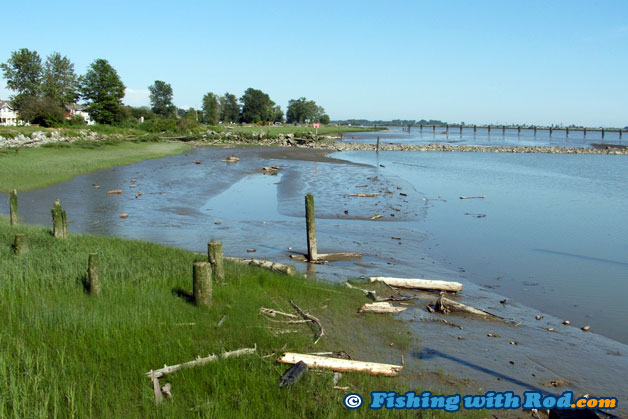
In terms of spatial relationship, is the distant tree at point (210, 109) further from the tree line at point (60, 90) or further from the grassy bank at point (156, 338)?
the grassy bank at point (156, 338)

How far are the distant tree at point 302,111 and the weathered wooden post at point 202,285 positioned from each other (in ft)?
589

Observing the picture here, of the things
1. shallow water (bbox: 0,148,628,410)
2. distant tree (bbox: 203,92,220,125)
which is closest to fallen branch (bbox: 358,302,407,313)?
shallow water (bbox: 0,148,628,410)

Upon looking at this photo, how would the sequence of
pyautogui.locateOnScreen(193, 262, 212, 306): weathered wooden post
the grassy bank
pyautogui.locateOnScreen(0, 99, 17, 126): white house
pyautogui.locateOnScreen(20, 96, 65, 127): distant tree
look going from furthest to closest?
pyautogui.locateOnScreen(0, 99, 17, 126): white house → pyautogui.locateOnScreen(20, 96, 65, 127): distant tree → pyautogui.locateOnScreen(193, 262, 212, 306): weathered wooden post → the grassy bank

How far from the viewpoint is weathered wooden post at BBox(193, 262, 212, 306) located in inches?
333

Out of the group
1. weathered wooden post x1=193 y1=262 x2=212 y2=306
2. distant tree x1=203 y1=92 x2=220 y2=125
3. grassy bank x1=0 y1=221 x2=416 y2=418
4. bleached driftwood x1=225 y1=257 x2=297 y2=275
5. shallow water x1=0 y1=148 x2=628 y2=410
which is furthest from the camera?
distant tree x1=203 y1=92 x2=220 y2=125

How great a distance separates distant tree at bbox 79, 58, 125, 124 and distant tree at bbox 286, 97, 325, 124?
341 feet

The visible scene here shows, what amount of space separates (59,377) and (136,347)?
1080mm

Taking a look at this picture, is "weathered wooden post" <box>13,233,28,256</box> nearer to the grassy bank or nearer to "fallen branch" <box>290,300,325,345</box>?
the grassy bank

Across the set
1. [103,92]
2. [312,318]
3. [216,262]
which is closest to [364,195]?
[216,262]

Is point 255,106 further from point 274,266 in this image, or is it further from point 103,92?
point 274,266

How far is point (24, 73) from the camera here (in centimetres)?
9256

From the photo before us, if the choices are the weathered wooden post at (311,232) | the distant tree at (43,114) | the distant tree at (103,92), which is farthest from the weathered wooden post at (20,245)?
the distant tree at (103,92)

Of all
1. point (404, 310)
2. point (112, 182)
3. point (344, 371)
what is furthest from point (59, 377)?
point (112, 182)

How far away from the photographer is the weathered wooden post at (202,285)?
8461 millimetres
